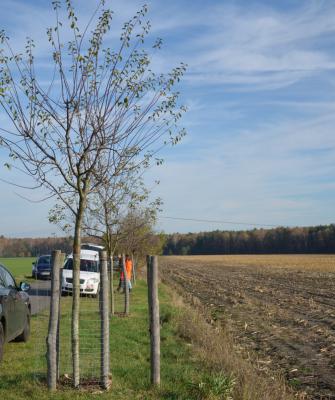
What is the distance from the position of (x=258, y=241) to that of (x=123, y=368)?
143543 mm

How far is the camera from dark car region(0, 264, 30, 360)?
31.4ft

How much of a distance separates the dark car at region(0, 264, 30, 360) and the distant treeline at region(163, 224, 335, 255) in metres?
119

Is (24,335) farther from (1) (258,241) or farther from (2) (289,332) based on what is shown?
(1) (258,241)

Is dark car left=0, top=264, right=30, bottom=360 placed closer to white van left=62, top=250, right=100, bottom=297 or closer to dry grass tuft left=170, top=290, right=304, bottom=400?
dry grass tuft left=170, top=290, right=304, bottom=400

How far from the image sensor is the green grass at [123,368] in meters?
7.23

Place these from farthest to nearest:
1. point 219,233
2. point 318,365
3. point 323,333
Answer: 1. point 219,233
2. point 323,333
3. point 318,365

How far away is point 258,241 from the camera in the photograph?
150 metres

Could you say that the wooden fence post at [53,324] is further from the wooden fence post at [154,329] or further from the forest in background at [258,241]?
the forest in background at [258,241]

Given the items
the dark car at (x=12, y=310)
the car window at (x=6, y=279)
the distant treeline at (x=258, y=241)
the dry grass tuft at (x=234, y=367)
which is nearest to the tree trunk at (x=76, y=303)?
the dry grass tuft at (x=234, y=367)

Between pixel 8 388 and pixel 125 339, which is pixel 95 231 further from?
pixel 8 388

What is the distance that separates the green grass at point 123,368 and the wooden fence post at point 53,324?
0.62ft

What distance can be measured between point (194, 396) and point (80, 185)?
2965 millimetres

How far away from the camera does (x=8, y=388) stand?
24.6 feet

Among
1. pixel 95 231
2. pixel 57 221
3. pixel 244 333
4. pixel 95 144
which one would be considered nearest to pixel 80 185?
pixel 95 144
